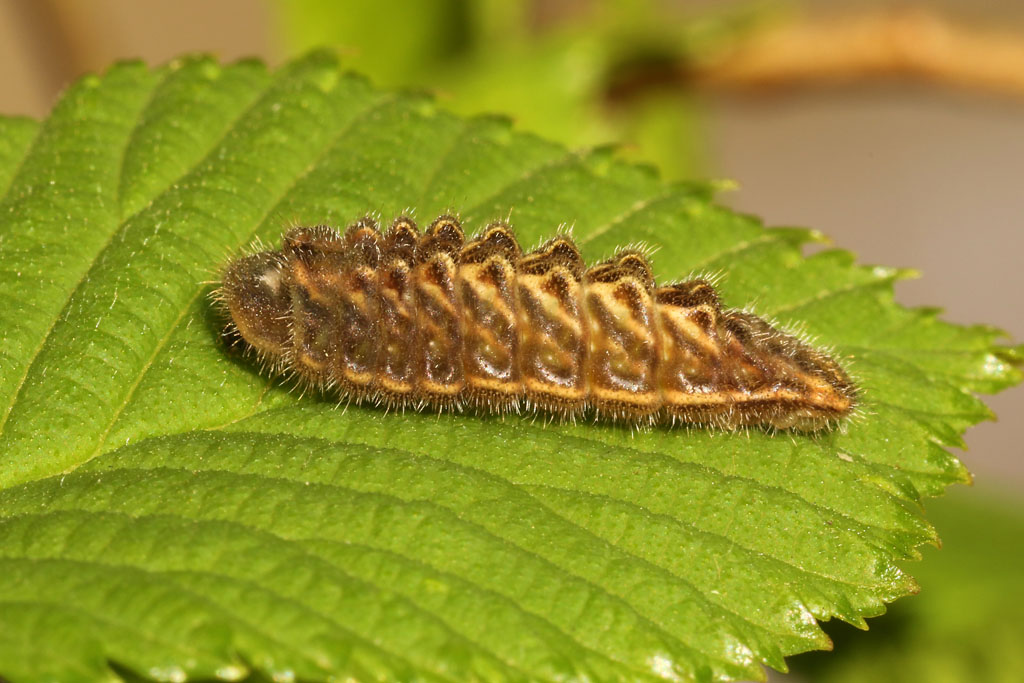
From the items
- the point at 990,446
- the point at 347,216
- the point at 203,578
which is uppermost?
the point at 990,446

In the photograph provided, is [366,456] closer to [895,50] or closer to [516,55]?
Result: [895,50]

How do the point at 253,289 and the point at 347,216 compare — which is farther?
the point at 347,216

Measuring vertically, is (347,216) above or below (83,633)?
above

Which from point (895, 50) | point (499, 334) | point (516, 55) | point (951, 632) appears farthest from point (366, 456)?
point (516, 55)

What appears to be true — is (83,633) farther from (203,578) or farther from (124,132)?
(124,132)

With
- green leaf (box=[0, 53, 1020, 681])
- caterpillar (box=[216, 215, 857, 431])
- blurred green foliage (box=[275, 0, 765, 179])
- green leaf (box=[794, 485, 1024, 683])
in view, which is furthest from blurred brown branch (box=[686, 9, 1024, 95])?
caterpillar (box=[216, 215, 857, 431])

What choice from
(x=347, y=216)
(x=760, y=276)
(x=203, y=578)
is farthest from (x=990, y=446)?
(x=203, y=578)
